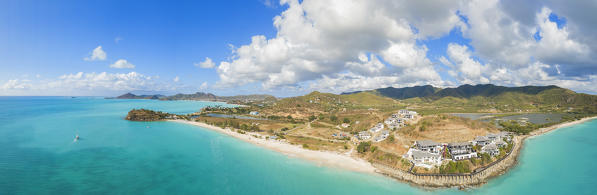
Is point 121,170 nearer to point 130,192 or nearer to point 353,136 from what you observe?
point 130,192

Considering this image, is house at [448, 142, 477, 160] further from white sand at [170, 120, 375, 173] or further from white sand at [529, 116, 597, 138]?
white sand at [529, 116, 597, 138]

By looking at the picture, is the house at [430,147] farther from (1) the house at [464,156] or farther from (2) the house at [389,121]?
(2) the house at [389,121]

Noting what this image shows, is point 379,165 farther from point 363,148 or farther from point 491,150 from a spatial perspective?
point 491,150

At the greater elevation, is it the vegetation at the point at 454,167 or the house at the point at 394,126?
the house at the point at 394,126

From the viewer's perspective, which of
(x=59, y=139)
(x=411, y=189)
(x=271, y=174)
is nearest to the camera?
(x=411, y=189)

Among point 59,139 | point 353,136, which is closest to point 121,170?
point 59,139

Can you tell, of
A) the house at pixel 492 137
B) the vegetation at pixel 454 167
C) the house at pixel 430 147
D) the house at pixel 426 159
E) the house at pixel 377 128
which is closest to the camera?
the vegetation at pixel 454 167

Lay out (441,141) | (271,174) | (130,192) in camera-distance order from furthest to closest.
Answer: (441,141), (271,174), (130,192)

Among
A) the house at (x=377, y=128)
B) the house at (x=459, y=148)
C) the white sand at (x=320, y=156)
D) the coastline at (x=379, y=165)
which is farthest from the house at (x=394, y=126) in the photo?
the white sand at (x=320, y=156)

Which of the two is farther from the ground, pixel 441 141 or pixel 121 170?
pixel 441 141
